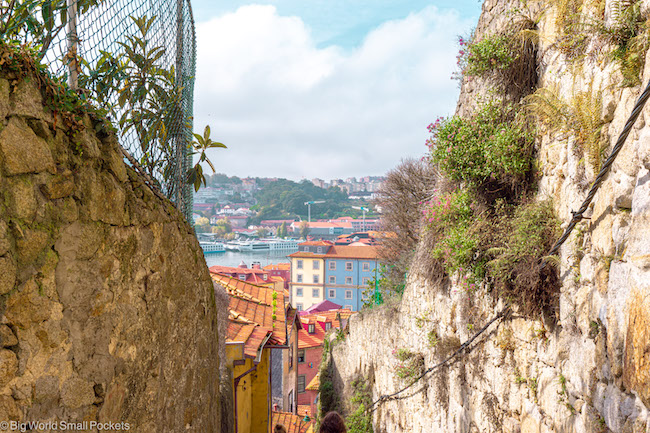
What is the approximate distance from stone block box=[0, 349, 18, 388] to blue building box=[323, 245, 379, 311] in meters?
37.6

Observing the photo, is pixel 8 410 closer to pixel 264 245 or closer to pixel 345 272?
pixel 345 272

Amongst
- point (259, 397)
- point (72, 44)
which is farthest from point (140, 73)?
point (259, 397)

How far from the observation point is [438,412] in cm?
476

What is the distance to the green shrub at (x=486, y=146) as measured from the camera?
3.56 metres

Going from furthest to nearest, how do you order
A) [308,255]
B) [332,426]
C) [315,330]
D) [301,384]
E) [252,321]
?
1. [308,255]
2. [315,330]
3. [301,384]
4. [252,321]
5. [332,426]

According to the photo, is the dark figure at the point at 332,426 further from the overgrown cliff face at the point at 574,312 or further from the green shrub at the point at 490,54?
the green shrub at the point at 490,54

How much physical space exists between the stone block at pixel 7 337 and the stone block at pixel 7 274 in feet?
0.39

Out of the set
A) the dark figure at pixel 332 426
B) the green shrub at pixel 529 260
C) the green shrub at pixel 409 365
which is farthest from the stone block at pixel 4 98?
the green shrub at pixel 409 365

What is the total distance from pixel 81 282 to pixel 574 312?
262 cm

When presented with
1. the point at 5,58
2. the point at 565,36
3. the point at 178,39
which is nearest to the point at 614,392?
the point at 565,36

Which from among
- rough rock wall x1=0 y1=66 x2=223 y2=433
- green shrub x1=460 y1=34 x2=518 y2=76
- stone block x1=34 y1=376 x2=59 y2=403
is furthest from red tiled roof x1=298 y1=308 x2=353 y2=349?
stone block x1=34 y1=376 x2=59 y2=403

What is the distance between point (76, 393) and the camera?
5.70 ft

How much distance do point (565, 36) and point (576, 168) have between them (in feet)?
2.93

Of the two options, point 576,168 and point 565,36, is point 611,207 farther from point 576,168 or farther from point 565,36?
point 565,36
